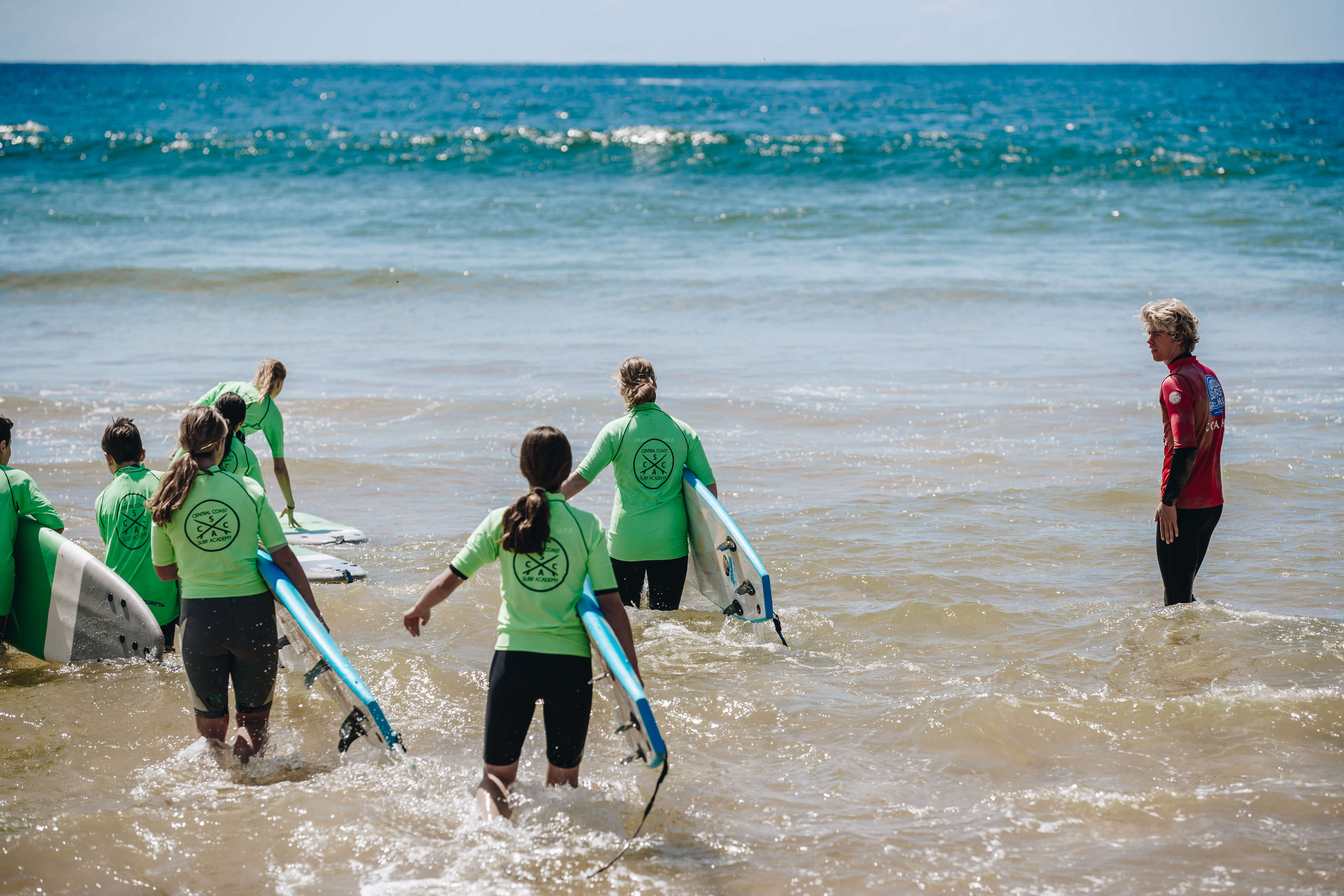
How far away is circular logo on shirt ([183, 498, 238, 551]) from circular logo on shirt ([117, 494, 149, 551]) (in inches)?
43.7

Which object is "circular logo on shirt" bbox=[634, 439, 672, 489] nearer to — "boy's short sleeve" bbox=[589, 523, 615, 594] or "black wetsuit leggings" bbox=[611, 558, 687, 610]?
"black wetsuit leggings" bbox=[611, 558, 687, 610]

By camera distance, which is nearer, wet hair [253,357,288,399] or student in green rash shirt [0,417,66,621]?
student in green rash shirt [0,417,66,621]

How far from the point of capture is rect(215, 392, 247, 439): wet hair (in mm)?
5363

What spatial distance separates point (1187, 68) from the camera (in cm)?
13825

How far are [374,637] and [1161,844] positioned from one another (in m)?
4.13

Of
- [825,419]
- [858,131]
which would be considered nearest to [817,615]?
[825,419]

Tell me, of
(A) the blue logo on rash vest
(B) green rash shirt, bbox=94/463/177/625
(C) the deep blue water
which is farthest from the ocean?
(A) the blue logo on rash vest

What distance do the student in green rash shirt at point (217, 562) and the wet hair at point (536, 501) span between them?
3.74ft

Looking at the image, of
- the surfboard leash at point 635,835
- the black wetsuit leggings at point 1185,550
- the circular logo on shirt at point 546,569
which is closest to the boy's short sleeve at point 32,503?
the circular logo on shirt at point 546,569

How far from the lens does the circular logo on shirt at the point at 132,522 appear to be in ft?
16.2

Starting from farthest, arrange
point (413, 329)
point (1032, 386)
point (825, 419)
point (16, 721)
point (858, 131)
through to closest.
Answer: point (858, 131) → point (413, 329) → point (1032, 386) → point (825, 419) → point (16, 721)

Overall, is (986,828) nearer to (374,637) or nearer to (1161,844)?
(1161,844)

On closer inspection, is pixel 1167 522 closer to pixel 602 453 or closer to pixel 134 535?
pixel 602 453

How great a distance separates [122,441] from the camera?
4816 millimetres
